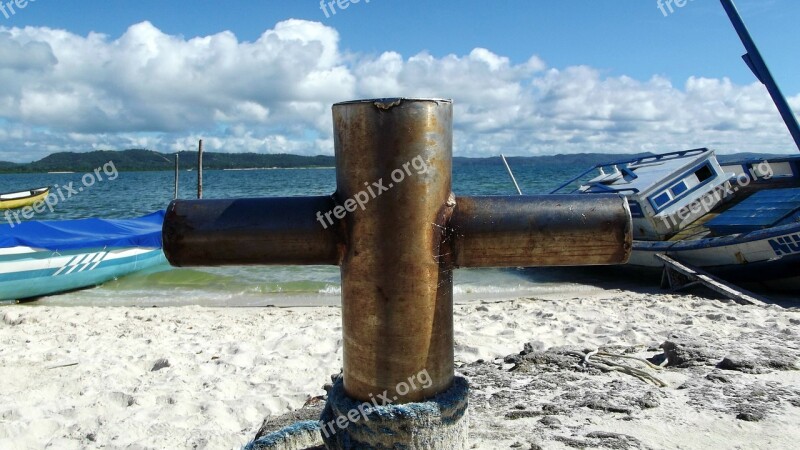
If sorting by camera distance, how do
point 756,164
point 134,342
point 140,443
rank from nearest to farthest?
point 140,443
point 134,342
point 756,164

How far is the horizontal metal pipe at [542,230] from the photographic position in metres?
1.80

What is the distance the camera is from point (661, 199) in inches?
500

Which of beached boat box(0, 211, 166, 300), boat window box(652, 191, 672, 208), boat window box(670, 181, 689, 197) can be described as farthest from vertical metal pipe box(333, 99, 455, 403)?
boat window box(670, 181, 689, 197)

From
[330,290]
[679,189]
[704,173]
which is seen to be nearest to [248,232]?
[330,290]

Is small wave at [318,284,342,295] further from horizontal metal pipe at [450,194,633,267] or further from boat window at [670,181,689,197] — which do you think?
horizontal metal pipe at [450,194,633,267]

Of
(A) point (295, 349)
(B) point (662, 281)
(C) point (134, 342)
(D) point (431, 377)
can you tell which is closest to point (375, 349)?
(D) point (431, 377)

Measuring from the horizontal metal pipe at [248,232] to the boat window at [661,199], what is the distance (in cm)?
1218

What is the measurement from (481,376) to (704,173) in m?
11.9

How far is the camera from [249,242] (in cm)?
184

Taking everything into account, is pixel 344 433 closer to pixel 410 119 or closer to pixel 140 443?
pixel 410 119

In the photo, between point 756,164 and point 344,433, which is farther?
point 756,164

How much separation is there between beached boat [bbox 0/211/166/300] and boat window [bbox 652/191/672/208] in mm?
11076

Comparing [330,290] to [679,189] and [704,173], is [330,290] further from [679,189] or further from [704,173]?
[704,173]

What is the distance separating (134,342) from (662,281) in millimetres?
9430
